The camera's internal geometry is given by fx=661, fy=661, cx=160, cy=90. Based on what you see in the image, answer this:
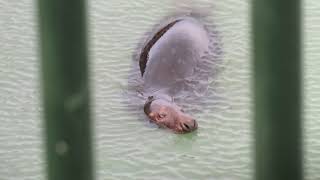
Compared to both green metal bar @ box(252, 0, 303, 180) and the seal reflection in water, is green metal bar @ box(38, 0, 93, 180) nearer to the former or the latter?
green metal bar @ box(252, 0, 303, 180)

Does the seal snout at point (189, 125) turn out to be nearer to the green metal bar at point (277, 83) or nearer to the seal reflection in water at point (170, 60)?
the seal reflection in water at point (170, 60)

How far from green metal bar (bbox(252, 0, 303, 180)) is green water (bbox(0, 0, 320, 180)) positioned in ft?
2.49

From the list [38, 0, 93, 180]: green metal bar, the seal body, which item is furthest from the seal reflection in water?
[38, 0, 93, 180]: green metal bar

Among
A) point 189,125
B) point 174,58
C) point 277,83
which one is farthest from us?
point 174,58

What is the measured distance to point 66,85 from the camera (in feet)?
1.03

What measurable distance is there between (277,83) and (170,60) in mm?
1065

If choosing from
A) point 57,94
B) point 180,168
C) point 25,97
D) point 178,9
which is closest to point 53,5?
point 57,94

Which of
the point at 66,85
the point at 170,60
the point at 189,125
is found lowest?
the point at 189,125

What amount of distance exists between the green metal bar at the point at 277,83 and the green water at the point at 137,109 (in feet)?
2.49

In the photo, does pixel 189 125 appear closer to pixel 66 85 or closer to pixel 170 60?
pixel 170 60

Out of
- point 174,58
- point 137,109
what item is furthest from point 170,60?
point 137,109

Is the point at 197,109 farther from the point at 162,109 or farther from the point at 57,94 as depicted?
the point at 57,94

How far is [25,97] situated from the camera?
130cm

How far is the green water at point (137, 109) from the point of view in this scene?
1.18 m
